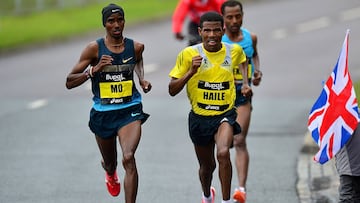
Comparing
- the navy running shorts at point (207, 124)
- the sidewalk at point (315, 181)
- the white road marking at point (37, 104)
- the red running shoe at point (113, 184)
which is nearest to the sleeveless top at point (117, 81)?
the navy running shorts at point (207, 124)

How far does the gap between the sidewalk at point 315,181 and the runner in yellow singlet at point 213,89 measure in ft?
5.73

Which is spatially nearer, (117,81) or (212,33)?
(212,33)

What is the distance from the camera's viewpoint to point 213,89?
9.88m

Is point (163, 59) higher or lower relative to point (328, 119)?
lower

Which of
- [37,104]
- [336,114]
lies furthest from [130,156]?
[37,104]

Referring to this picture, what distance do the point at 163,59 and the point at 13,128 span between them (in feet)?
26.7

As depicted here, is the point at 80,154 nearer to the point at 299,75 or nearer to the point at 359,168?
the point at 359,168

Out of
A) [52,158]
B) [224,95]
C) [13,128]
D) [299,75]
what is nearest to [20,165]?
[52,158]

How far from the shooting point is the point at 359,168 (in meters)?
8.40

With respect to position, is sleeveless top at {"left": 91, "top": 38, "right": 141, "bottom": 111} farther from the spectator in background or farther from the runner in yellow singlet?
the spectator in background

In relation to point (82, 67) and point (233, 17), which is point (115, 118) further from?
point (233, 17)

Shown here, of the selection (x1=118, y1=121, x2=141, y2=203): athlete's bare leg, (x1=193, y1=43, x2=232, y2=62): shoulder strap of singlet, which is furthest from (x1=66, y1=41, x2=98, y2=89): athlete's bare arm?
(x1=193, y1=43, x2=232, y2=62): shoulder strap of singlet

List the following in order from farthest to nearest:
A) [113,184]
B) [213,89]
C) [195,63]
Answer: [113,184] < [213,89] < [195,63]

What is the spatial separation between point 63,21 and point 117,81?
2089 centimetres
